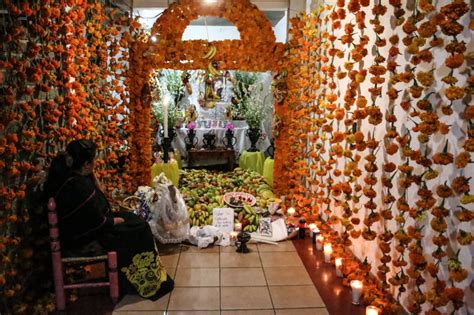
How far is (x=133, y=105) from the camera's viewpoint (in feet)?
19.1

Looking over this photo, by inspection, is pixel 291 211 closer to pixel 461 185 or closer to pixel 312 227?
pixel 312 227

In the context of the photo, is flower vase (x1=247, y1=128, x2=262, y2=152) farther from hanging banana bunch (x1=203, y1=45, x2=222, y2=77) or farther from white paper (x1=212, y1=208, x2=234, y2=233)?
white paper (x1=212, y1=208, x2=234, y2=233)

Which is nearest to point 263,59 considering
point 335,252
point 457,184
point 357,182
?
point 357,182

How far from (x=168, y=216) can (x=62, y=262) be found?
146 centimetres

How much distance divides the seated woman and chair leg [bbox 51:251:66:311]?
15cm

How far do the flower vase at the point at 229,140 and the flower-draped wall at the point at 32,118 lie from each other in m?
4.52

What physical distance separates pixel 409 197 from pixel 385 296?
0.87 metres

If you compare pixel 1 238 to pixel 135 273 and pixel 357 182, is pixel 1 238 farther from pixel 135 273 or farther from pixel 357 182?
pixel 357 182

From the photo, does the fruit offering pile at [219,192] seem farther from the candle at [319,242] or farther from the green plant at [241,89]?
the green plant at [241,89]

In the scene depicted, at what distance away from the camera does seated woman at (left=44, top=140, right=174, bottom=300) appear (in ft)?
10.4

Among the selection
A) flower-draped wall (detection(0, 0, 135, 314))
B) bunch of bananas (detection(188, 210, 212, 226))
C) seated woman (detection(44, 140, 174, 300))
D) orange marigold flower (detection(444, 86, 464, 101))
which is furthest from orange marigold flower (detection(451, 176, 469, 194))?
bunch of bananas (detection(188, 210, 212, 226))

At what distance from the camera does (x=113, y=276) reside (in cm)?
327

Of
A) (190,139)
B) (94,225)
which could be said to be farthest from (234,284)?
(190,139)

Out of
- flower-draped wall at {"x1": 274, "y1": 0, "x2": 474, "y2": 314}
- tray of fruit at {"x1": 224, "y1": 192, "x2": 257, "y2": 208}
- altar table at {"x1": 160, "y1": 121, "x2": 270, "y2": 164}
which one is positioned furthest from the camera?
altar table at {"x1": 160, "y1": 121, "x2": 270, "y2": 164}
